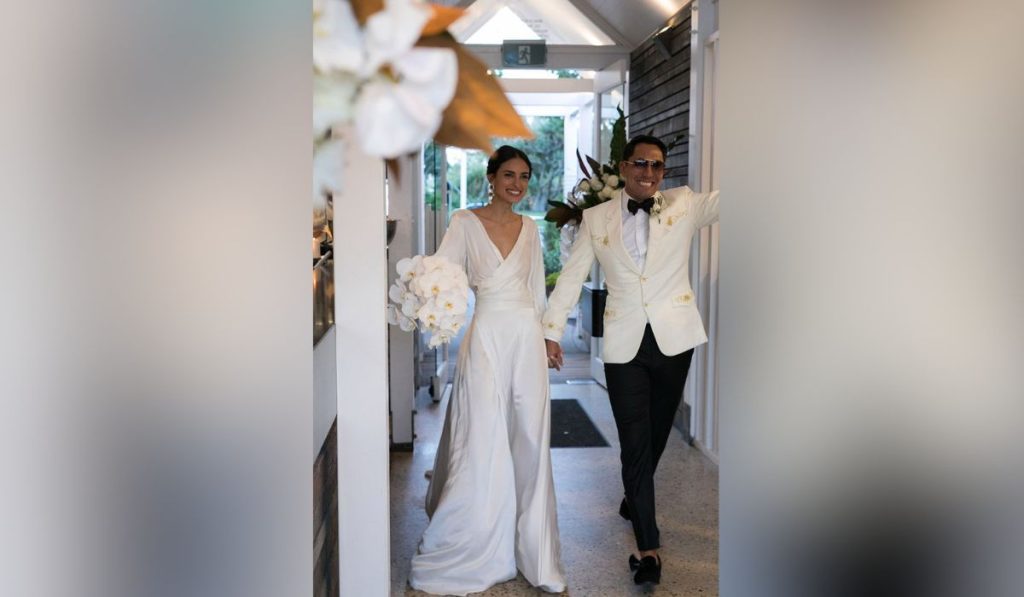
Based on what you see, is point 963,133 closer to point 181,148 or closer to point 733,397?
point 733,397

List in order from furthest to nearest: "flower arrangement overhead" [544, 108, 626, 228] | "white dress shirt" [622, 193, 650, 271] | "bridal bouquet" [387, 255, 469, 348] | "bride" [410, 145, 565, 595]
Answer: "flower arrangement overhead" [544, 108, 626, 228]
"white dress shirt" [622, 193, 650, 271]
"bride" [410, 145, 565, 595]
"bridal bouquet" [387, 255, 469, 348]

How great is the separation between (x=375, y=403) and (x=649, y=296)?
1.08m

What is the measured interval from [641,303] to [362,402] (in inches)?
42.6

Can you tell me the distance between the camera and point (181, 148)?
0.71 meters

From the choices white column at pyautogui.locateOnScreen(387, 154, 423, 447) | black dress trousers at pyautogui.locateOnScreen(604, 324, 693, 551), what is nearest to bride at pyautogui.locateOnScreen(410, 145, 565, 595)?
black dress trousers at pyautogui.locateOnScreen(604, 324, 693, 551)

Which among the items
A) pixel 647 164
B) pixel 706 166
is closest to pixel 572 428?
pixel 706 166

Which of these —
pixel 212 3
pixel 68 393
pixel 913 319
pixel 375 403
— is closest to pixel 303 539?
pixel 68 393

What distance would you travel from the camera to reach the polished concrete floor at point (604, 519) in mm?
2557

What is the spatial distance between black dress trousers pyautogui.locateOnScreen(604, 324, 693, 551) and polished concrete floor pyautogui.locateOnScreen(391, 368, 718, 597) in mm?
191

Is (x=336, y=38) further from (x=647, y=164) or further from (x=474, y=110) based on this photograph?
(x=647, y=164)

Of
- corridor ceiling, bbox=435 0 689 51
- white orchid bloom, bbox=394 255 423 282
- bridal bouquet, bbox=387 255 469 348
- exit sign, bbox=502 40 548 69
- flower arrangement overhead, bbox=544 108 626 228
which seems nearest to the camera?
corridor ceiling, bbox=435 0 689 51

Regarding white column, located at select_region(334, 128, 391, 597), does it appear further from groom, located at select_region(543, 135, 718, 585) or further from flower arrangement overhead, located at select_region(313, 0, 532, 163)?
groom, located at select_region(543, 135, 718, 585)

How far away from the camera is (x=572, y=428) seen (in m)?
4.45

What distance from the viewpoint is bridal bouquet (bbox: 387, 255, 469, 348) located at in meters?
2.01
